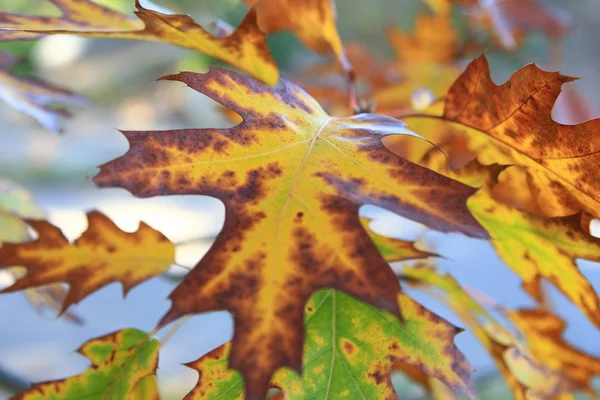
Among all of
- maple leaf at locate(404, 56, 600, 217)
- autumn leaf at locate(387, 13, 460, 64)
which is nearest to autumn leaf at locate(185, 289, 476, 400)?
maple leaf at locate(404, 56, 600, 217)

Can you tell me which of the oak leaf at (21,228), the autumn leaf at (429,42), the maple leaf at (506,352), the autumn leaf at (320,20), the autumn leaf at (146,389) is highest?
the autumn leaf at (429,42)

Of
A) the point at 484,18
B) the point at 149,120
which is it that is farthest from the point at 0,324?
the point at 149,120

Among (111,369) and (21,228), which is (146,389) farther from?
(21,228)

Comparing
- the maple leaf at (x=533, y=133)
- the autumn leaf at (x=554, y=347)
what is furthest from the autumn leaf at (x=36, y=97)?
the autumn leaf at (x=554, y=347)

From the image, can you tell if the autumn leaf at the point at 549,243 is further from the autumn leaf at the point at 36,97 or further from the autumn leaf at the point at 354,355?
the autumn leaf at the point at 36,97

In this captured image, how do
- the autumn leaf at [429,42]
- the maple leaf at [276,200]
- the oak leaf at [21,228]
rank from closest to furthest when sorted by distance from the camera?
the maple leaf at [276,200] → the oak leaf at [21,228] → the autumn leaf at [429,42]

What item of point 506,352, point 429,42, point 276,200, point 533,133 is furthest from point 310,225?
point 429,42
